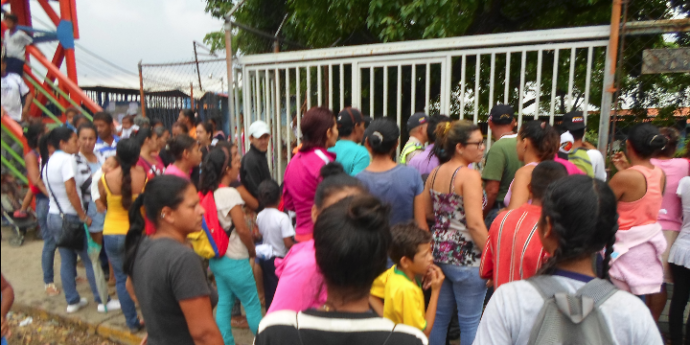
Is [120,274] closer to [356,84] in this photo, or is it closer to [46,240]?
[46,240]

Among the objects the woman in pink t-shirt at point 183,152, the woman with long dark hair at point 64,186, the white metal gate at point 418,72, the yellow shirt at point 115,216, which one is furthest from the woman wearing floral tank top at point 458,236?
the woman with long dark hair at point 64,186

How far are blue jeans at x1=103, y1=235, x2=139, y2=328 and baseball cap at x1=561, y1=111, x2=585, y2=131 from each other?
3.67 metres

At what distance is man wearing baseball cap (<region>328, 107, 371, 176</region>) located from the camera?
3018 millimetres

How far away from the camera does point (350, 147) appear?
3.06 metres

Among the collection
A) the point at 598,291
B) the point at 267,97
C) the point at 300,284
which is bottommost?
the point at 300,284

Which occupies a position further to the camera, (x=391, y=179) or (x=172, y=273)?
(x=391, y=179)

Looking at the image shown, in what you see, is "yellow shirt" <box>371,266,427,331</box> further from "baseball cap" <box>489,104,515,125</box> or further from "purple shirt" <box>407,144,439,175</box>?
"baseball cap" <box>489,104,515,125</box>

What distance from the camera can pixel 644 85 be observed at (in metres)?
3.88

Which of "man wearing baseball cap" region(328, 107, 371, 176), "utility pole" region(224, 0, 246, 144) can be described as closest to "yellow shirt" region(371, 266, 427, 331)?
"man wearing baseball cap" region(328, 107, 371, 176)

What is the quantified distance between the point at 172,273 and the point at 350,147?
1669 mm

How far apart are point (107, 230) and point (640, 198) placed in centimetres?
382

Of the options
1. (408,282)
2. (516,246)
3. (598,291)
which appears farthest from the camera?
(408,282)

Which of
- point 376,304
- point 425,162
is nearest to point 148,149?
point 425,162

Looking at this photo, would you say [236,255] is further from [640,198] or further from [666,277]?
[666,277]
